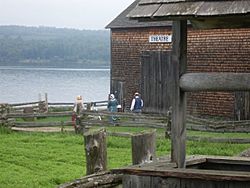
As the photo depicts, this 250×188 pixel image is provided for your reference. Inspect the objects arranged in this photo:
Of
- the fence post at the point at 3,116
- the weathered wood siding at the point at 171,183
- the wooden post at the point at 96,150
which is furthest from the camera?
the fence post at the point at 3,116

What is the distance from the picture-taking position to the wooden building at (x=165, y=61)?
26172 mm

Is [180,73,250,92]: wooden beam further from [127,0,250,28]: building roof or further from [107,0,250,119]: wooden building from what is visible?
[107,0,250,119]: wooden building

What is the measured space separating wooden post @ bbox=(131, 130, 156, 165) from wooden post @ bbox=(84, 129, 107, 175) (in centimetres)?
47

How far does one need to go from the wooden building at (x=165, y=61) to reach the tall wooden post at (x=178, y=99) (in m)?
16.5

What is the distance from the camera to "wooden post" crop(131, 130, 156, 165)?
8.62 m

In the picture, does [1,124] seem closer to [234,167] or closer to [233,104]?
[233,104]

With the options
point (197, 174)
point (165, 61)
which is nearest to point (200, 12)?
point (197, 174)

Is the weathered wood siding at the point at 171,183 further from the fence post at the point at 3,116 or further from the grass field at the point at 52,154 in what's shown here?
the fence post at the point at 3,116

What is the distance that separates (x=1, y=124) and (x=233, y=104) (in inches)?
349

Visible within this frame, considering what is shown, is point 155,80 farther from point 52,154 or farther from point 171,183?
point 171,183

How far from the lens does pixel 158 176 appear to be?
6.61m

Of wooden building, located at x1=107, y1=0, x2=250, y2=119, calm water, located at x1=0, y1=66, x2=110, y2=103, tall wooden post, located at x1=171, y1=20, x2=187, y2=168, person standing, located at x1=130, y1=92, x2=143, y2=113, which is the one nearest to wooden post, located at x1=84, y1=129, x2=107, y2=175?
tall wooden post, located at x1=171, y1=20, x2=187, y2=168

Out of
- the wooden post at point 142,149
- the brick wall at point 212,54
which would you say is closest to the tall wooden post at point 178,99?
the wooden post at point 142,149

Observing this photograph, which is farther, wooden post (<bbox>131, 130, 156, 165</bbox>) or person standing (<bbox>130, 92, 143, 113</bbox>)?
person standing (<bbox>130, 92, 143, 113</bbox>)
